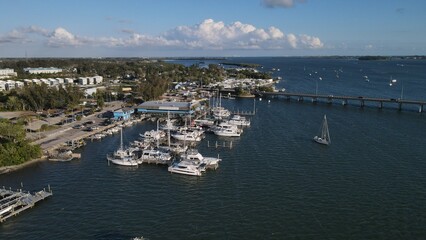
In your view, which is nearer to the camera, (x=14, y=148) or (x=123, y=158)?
(x=14, y=148)

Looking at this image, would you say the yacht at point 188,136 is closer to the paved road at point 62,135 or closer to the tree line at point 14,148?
the paved road at point 62,135

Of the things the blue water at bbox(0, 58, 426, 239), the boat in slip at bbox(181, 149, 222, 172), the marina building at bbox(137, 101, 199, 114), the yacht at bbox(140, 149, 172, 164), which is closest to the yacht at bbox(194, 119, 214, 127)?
the marina building at bbox(137, 101, 199, 114)

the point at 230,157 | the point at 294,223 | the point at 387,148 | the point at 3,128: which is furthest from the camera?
the point at 387,148

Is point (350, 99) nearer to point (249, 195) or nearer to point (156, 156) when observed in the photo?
point (156, 156)

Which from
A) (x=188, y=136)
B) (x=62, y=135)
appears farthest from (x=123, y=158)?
(x=62, y=135)

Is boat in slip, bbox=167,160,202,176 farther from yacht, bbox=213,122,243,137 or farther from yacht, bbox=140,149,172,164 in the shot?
yacht, bbox=213,122,243,137

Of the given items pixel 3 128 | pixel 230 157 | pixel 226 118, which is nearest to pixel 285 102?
pixel 226 118

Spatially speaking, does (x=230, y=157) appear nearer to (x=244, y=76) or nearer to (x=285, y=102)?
(x=285, y=102)
